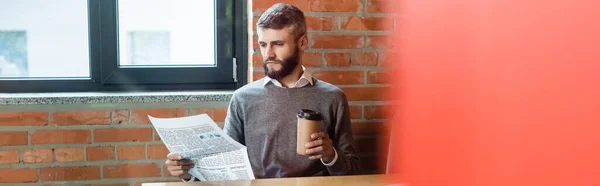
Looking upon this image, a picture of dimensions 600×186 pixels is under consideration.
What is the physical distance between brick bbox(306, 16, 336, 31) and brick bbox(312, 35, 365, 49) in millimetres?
29

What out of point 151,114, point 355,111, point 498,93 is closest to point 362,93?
point 355,111

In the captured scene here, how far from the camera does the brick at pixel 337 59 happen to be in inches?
85.1

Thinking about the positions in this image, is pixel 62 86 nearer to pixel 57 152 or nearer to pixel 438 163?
pixel 57 152

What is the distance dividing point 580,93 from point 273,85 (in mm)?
1625

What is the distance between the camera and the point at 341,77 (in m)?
2.19

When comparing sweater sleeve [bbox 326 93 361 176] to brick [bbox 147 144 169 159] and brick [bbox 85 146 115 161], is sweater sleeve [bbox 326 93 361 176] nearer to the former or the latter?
brick [bbox 147 144 169 159]

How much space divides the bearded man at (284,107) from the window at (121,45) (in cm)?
50

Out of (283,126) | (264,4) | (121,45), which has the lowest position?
(283,126)

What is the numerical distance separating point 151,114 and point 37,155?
41 centimetres

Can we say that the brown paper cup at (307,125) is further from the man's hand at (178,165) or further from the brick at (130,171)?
the brick at (130,171)

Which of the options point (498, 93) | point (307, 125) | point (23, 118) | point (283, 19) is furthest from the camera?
point (23, 118)

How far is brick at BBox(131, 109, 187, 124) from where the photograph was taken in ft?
6.95

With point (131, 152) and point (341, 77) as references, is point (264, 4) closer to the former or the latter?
point (341, 77)

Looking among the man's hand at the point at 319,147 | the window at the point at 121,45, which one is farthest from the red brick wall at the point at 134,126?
the man's hand at the point at 319,147
